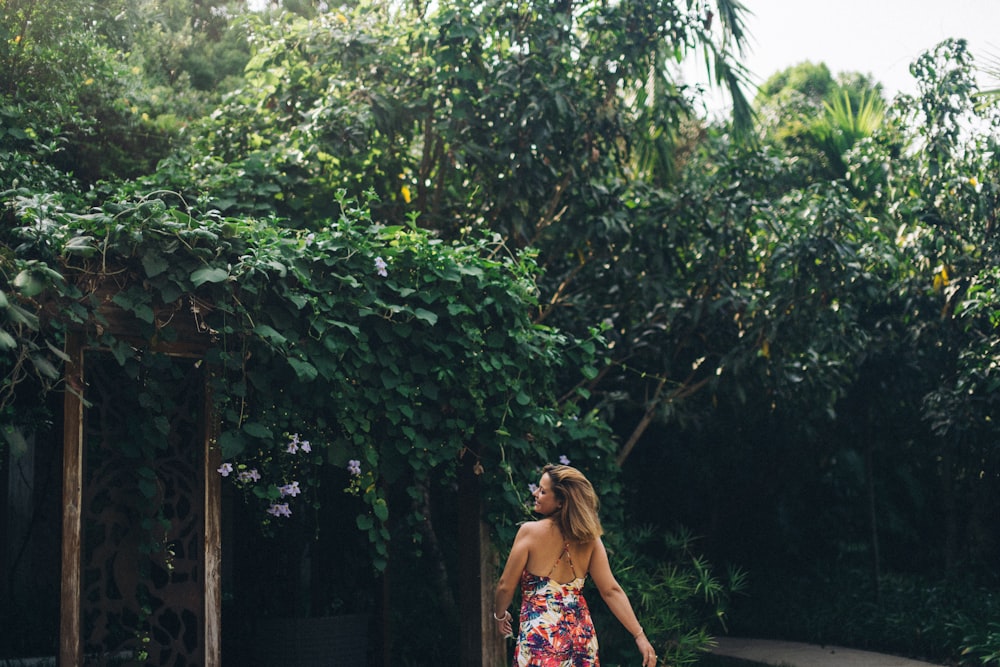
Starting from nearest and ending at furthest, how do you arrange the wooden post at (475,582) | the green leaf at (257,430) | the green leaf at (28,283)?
1. the green leaf at (28,283)
2. the green leaf at (257,430)
3. the wooden post at (475,582)

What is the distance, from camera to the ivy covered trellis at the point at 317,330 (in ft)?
13.0

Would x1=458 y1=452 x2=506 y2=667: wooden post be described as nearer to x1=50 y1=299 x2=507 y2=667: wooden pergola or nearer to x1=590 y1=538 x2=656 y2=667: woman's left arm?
x1=50 y1=299 x2=507 y2=667: wooden pergola

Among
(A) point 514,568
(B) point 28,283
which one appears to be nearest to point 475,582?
(A) point 514,568

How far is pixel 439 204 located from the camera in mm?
7973

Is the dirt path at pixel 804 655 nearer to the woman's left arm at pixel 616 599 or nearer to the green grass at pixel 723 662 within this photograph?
the green grass at pixel 723 662

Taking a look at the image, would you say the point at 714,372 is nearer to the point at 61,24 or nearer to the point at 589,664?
the point at 589,664

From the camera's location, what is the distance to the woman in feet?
13.8

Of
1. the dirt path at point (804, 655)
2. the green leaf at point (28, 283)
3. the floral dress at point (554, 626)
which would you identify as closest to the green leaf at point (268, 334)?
the green leaf at point (28, 283)

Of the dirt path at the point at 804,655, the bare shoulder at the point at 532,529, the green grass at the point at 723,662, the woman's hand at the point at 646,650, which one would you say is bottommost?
the dirt path at the point at 804,655

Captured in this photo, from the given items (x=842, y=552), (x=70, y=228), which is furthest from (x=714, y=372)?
(x=70, y=228)

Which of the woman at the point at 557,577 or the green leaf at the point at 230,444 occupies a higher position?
the green leaf at the point at 230,444

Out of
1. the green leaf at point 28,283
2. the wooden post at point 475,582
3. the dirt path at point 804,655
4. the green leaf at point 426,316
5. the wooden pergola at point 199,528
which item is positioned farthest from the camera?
the dirt path at point 804,655

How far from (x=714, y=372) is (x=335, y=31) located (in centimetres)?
402

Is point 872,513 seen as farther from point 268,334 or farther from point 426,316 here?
point 268,334
